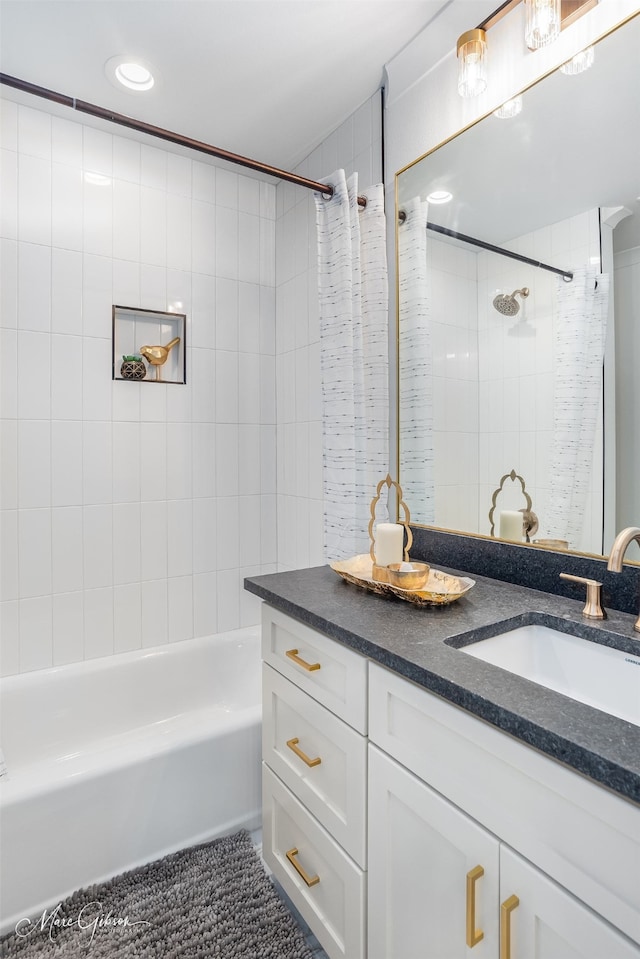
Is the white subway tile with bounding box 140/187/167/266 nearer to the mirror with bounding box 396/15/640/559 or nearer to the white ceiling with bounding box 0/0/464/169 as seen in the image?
the white ceiling with bounding box 0/0/464/169

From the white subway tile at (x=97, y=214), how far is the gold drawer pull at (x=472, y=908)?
2.28 m

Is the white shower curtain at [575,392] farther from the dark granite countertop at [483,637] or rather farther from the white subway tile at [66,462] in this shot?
the white subway tile at [66,462]

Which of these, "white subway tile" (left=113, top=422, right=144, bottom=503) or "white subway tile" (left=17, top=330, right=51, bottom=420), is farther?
"white subway tile" (left=113, top=422, right=144, bottom=503)

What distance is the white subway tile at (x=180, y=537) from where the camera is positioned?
2.29 metres

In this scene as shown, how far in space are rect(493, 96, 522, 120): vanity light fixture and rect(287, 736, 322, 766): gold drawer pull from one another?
1650 mm

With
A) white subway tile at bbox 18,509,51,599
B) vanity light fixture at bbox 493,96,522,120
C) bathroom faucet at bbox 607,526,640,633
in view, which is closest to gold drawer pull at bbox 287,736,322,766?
bathroom faucet at bbox 607,526,640,633

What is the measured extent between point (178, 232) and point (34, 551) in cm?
146

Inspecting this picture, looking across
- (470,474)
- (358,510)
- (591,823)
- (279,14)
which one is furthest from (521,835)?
(279,14)

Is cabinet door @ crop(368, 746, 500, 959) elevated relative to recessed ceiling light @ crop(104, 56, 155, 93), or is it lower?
lower

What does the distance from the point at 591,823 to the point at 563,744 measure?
0.10 meters

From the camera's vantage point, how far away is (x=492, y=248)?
140 cm

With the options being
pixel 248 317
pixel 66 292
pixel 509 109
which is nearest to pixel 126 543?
pixel 66 292

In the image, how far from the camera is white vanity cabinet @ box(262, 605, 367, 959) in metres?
1.04

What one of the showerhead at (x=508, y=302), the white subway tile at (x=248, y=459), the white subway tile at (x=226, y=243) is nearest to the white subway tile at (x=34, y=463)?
the white subway tile at (x=248, y=459)
